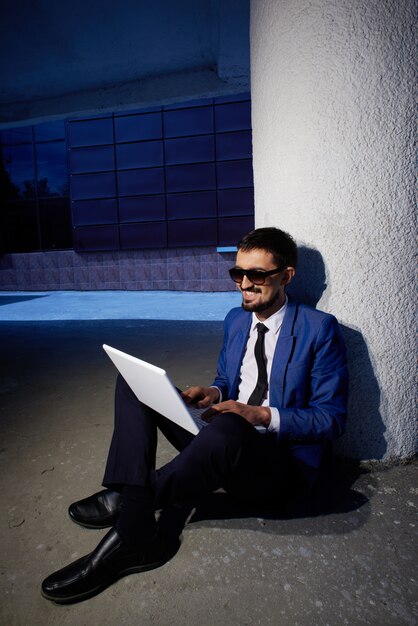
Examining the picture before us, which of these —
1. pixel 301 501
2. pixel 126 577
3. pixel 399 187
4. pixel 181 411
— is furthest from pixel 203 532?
pixel 399 187

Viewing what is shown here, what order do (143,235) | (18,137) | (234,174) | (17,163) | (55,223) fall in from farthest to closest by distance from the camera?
(55,223)
(17,163)
(18,137)
(143,235)
(234,174)

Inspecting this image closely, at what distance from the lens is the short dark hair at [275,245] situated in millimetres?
1747

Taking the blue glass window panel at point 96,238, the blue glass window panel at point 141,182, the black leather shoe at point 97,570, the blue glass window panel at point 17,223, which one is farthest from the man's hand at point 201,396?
the blue glass window panel at point 17,223

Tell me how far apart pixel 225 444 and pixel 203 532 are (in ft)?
1.94

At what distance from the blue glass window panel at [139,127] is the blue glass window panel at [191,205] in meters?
1.95

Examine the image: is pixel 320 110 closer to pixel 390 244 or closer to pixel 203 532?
pixel 390 244

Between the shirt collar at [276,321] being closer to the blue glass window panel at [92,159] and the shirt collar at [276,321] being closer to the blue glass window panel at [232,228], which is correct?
the blue glass window panel at [232,228]

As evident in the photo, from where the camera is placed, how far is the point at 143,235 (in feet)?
38.6

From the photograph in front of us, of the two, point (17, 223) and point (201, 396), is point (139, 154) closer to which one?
point (17, 223)

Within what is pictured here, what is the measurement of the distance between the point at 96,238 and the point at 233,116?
5665 millimetres

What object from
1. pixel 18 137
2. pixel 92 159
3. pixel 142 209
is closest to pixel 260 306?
pixel 142 209

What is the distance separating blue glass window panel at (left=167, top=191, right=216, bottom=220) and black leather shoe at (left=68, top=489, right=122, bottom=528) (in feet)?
33.9

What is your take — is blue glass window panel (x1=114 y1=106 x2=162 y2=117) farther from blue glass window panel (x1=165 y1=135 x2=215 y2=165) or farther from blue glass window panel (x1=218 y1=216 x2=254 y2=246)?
blue glass window panel (x1=218 y1=216 x2=254 y2=246)

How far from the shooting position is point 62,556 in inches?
60.1
